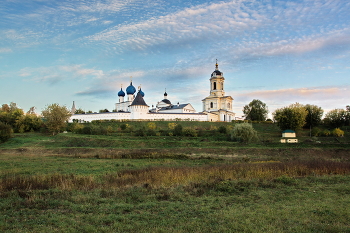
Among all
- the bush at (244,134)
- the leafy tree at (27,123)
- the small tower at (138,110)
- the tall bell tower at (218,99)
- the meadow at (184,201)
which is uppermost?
the tall bell tower at (218,99)

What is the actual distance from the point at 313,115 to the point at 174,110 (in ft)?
120

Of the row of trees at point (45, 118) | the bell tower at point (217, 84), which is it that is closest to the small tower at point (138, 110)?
the row of trees at point (45, 118)

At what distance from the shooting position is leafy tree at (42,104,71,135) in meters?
45.3

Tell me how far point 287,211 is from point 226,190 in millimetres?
2985

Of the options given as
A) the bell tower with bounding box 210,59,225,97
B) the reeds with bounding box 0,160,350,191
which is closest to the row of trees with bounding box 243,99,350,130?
the bell tower with bounding box 210,59,225,97

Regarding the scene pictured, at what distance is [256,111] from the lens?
76.4 meters

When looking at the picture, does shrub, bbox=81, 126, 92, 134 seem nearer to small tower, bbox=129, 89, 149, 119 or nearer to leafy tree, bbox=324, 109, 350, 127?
small tower, bbox=129, 89, 149, 119

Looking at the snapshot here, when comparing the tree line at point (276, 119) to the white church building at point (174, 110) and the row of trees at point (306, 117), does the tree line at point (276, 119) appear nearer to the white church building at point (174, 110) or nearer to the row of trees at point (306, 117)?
the row of trees at point (306, 117)

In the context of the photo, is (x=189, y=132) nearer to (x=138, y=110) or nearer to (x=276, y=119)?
(x=276, y=119)

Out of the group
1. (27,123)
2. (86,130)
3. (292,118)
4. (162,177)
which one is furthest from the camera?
(27,123)

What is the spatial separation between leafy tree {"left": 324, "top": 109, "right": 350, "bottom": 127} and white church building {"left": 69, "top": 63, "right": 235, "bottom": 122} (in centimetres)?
2710

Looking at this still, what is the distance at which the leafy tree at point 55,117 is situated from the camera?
45.3 m

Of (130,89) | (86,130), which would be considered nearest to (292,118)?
(86,130)

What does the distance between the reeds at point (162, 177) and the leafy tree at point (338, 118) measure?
46.6 meters
